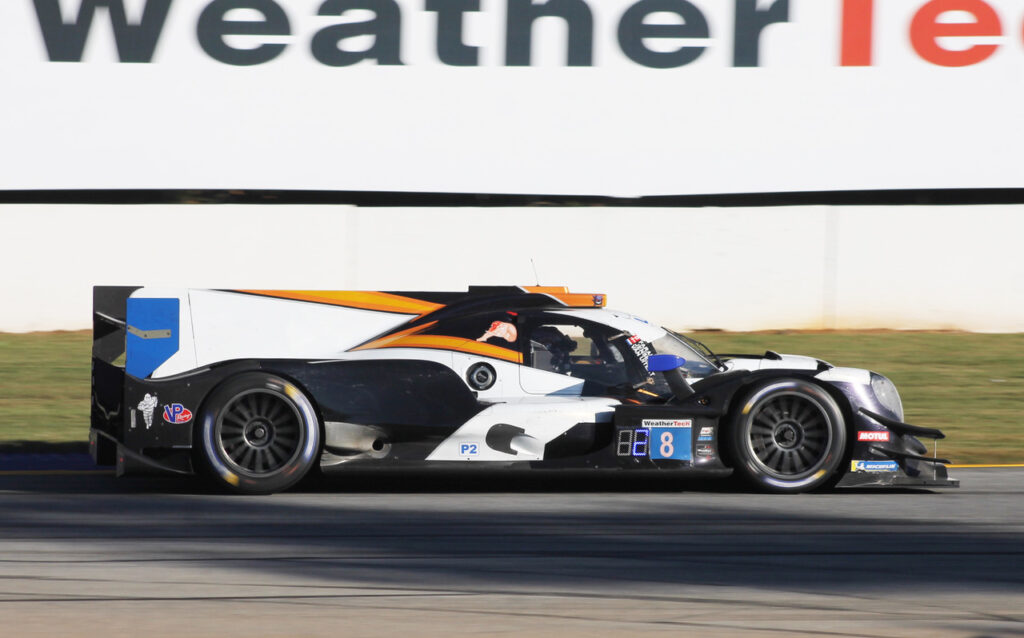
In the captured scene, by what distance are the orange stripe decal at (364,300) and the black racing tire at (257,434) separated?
586 millimetres

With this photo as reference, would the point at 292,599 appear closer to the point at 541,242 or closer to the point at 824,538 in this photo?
Answer: the point at 824,538

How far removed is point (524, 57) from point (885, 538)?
14.4m

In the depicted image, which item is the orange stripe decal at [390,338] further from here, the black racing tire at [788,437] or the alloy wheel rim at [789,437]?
the alloy wheel rim at [789,437]

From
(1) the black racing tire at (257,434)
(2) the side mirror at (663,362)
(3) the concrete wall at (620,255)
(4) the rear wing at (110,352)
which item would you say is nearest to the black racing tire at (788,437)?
(2) the side mirror at (663,362)

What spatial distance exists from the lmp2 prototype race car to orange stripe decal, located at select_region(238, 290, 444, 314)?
0.02 m

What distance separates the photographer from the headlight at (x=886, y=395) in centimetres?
834

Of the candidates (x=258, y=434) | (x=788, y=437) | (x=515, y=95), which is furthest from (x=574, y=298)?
(x=515, y=95)

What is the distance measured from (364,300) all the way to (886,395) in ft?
11.0

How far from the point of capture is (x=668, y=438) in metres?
8.12

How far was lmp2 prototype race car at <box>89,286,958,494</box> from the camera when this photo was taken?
8.12m

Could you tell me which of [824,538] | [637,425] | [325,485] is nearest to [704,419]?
[637,425]

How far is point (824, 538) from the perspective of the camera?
22.7 ft

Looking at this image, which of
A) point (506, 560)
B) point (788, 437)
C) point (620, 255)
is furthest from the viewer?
point (620, 255)

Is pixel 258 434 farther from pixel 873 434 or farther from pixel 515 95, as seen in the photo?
pixel 515 95
